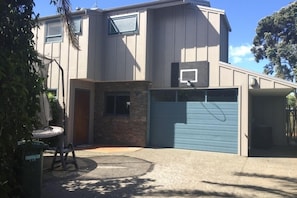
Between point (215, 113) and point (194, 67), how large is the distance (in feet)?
7.04

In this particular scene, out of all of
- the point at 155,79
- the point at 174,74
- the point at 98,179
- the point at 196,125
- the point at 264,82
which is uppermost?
the point at 174,74

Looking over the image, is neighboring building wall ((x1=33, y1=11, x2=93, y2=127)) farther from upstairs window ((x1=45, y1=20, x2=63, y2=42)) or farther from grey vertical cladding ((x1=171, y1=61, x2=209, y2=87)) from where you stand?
grey vertical cladding ((x1=171, y1=61, x2=209, y2=87))

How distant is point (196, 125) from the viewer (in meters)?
13.8

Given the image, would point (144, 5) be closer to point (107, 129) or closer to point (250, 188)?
point (107, 129)

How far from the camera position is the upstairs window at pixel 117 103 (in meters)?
15.3

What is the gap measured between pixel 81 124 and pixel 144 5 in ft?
20.5

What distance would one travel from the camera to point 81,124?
15469 millimetres

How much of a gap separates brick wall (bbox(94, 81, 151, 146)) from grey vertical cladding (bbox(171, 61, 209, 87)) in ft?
4.21

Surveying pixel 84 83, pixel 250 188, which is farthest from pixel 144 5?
pixel 250 188

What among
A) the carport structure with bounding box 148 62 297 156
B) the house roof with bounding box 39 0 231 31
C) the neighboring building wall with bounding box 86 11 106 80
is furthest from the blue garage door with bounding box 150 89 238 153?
the house roof with bounding box 39 0 231 31

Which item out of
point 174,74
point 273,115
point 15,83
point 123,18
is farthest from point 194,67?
point 15,83

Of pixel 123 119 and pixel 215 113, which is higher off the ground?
pixel 215 113

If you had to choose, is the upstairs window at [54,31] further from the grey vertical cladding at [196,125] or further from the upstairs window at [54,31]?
the grey vertical cladding at [196,125]

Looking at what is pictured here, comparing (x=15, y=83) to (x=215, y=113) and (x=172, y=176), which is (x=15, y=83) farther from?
(x=215, y=113)
